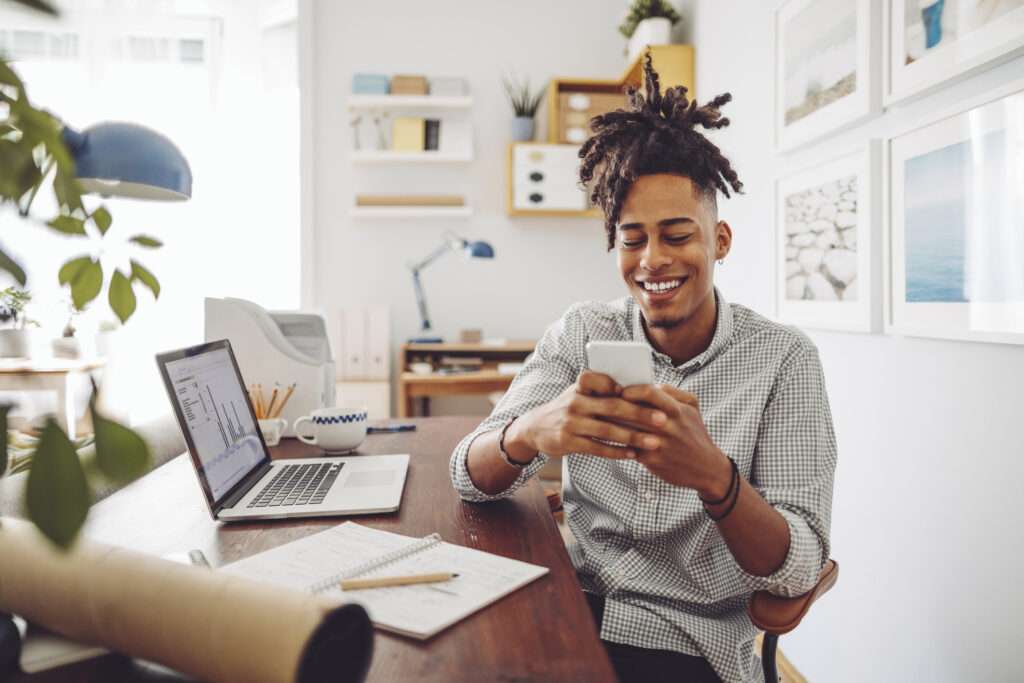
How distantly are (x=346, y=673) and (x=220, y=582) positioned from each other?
0.13m

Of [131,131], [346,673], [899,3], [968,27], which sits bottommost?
[346,673]

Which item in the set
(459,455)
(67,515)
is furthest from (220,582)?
(459,455)

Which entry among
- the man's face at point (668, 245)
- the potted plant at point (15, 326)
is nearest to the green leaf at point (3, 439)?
the man's face at point (668, 245)

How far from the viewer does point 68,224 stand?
1.15 ft

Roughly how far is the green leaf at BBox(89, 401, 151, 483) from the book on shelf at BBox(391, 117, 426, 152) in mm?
3762

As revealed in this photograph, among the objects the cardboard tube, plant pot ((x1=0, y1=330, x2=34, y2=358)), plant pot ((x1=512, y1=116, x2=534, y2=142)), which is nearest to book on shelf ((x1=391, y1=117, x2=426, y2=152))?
plant pot ((x1=512, y1=116, x2=534, y2=142))

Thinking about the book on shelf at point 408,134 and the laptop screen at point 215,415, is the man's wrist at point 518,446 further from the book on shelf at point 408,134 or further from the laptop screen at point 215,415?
the book on shelf at point 408,134

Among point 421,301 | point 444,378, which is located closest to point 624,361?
point 444,378

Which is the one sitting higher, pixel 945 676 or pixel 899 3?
pixel 899 3

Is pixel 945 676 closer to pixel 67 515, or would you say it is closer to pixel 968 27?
pixel 968 27

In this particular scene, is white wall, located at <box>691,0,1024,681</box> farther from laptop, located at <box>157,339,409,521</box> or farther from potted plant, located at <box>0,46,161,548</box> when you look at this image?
potted plant, located at <box>0,46,161,548</box>

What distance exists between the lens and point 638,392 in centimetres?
86

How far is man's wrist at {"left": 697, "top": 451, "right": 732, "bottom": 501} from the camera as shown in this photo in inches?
36.3

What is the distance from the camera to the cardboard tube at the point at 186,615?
1.73 ft
